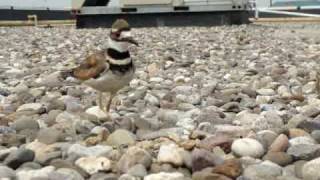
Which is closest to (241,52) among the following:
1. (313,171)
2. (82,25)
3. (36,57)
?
(36,57)

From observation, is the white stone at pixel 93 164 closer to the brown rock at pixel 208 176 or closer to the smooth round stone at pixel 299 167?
the brown rock at pixel 208 176

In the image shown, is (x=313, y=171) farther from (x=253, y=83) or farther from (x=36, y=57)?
(x=36, y=57)

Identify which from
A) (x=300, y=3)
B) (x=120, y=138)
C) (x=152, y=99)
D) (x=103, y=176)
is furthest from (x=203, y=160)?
(x=300, y=3)

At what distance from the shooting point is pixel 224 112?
4797 mm

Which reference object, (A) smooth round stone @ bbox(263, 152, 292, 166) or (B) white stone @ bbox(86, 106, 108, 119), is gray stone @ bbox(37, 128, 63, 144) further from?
(A) smooth round stone @ bbox(263, 152, 292, 166)

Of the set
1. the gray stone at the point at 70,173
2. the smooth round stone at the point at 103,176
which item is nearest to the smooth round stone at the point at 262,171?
the smooth round stone at the point at 103,176

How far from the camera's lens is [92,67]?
4.50 metres

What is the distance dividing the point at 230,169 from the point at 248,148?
415mm

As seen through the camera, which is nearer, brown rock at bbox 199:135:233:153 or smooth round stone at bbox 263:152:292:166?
smooth round stone at bbox 263:152:292:166

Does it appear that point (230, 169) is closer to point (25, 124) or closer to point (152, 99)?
point (25, 124)

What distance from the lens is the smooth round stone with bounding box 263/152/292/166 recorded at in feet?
10.4

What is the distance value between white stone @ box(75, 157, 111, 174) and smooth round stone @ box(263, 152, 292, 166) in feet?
2.67

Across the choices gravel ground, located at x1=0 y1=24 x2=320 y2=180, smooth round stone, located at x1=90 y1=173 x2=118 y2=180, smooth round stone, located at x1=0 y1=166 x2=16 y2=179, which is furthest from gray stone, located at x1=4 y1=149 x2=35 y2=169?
smooth round stone, located at x1=90 y1=173 x2=118 y2=180

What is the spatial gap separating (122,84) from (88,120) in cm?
35
